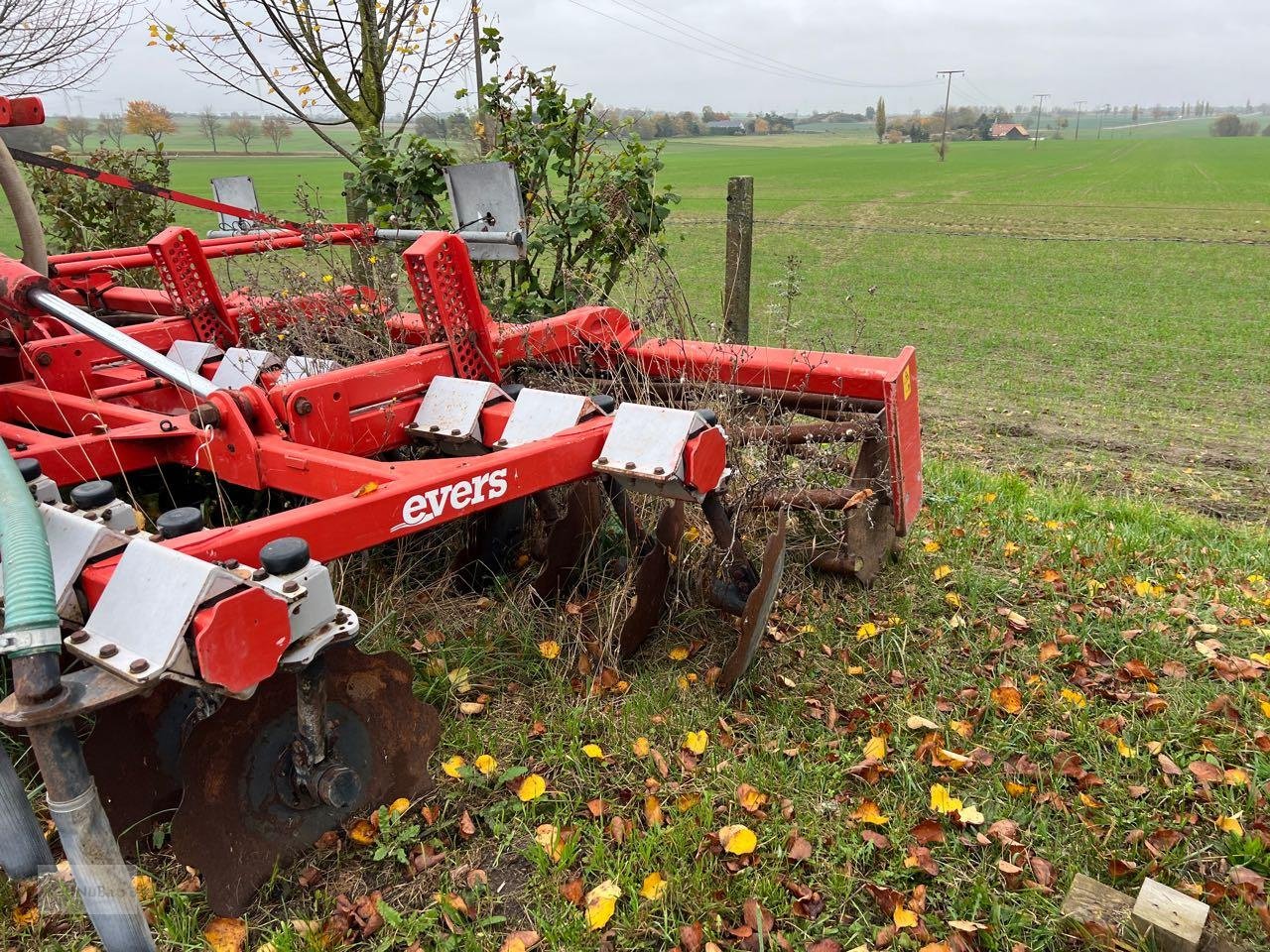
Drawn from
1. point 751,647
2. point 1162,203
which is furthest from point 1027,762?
point 1162,203

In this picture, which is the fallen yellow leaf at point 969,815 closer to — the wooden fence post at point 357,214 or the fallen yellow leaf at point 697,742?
the fallen yellow leaf at point 697,742

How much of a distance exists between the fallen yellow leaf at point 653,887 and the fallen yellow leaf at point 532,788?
458 mm

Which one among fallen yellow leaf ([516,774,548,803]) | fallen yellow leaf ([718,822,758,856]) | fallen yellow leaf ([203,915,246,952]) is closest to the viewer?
fallen yellow leaf ([203,915,246,952])

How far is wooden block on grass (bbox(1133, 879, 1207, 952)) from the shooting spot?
209cm

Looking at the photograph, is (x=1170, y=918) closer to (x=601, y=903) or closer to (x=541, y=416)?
(x=601, y=903)

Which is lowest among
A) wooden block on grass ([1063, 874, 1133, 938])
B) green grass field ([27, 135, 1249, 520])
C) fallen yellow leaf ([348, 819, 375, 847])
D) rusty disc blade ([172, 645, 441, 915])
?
green grass field ([27, 135, 1249, 520])

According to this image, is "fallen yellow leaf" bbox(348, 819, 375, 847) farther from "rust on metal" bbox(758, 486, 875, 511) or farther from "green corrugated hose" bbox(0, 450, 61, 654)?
"rust on metal" bbox(758, 486, 875, 511)

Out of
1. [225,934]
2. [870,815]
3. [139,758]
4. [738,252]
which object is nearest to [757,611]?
[870,815]

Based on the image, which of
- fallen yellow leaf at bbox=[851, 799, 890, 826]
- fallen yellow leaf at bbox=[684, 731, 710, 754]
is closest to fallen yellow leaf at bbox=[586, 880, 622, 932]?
fallen yellow leaf at bbox=[684, 731, 710, 754]

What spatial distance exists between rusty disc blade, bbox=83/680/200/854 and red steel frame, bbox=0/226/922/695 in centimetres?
70

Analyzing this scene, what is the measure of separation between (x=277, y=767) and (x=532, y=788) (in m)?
0.73

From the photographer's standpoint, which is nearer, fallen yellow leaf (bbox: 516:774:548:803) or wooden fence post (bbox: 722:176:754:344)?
fallen yellow leaf (bbox: 516:774:548:803)

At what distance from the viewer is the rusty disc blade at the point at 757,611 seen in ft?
9.82

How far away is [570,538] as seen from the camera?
12.2 ft
